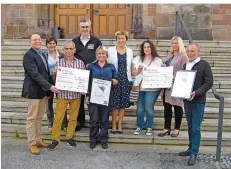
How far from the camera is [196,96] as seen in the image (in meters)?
5.02

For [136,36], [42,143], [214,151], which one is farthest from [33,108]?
[136,36]

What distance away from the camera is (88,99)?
5609mm

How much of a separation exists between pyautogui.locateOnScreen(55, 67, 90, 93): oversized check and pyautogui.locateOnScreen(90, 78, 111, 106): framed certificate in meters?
0.13

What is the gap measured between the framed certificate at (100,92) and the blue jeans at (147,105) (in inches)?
23.2

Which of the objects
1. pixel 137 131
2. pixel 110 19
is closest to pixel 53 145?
pixel 137 131

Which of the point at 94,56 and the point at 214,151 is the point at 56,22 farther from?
the point at 214,151

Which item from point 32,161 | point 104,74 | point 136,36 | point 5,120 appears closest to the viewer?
point 32,161

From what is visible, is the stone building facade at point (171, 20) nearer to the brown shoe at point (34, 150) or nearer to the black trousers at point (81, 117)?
the black trousers at point (81, 117)

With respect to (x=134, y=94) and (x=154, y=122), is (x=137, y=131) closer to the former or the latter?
(x=154, y=122)

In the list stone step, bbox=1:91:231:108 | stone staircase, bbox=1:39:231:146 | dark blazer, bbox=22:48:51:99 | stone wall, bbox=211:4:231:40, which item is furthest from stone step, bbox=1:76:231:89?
stone wall, bbox=211:4:231:40

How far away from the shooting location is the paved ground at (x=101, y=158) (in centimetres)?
505

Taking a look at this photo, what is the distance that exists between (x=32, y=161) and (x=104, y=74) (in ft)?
5.32

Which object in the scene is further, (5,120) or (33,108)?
(5,120)

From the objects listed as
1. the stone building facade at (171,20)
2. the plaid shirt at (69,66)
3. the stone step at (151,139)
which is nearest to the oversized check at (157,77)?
the stone step at (151,139)
